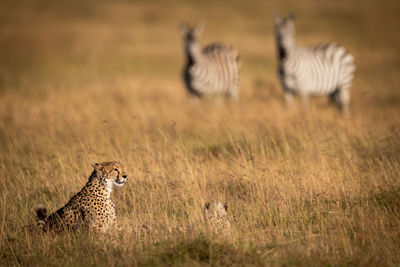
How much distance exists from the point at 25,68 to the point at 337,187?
17.7 metres

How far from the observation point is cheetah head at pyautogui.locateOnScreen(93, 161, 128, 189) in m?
4.76

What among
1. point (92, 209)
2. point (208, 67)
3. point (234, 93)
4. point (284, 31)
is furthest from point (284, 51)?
point (92, 209)

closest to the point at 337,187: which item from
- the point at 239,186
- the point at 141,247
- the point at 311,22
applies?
the point at 239,186

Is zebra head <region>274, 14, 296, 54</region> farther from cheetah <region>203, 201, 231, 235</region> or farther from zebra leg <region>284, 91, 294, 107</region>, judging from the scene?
cheetah <region>203, 201, 231, 235</region>

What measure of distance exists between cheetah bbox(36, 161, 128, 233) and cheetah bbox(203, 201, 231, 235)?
0.93 meters

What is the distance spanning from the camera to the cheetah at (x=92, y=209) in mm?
4602

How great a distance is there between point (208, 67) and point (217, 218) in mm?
8545

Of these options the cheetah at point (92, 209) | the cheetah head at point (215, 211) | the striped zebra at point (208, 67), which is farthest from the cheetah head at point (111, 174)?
the striped zebra at point (208, 67)

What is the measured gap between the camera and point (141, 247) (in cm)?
429

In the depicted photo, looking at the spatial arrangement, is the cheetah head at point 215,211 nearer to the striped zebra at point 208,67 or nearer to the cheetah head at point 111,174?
the cheetah head at point 111,174

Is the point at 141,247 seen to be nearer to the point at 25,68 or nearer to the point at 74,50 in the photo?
the point at 25,68

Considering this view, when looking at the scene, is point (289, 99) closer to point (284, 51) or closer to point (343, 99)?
point (284, 51)

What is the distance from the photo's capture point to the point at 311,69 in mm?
12156

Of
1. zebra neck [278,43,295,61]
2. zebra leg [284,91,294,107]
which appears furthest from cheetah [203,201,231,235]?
zebra neck [278,43,295,61]
